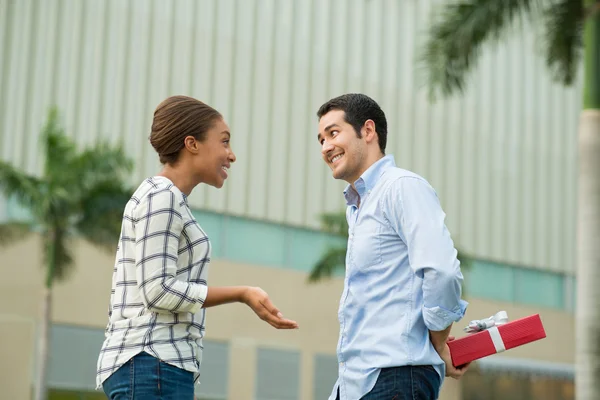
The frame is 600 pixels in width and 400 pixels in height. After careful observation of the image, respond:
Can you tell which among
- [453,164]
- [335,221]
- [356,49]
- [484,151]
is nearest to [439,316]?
[335,221]

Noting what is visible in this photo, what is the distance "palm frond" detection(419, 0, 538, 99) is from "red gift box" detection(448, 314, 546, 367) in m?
9.95

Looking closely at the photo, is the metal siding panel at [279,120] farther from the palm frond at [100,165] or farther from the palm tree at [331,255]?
the palm frond at [100,165]

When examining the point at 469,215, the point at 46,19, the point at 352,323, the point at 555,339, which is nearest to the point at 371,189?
the point at 352,323

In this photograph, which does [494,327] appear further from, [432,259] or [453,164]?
[453,164]

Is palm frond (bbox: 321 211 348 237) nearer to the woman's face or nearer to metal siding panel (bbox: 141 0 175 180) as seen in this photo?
metal siding panel (bbox: 141 0 175 180)

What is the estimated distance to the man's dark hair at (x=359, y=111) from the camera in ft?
11.2

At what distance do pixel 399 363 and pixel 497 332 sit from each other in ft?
1.28

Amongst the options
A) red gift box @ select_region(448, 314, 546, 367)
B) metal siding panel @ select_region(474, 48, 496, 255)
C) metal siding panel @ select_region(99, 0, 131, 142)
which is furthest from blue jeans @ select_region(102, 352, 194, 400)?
metal siding panel @ select_region(474, 48, 496, 255)

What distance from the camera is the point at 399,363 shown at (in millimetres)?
2979

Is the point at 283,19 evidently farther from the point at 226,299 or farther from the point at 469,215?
the point at 226,299

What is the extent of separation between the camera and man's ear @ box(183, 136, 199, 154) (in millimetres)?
3100

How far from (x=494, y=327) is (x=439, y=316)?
0.32 m

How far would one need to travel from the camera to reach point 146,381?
9.12 ft

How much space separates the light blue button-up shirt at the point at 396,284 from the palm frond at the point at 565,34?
10609 mm
